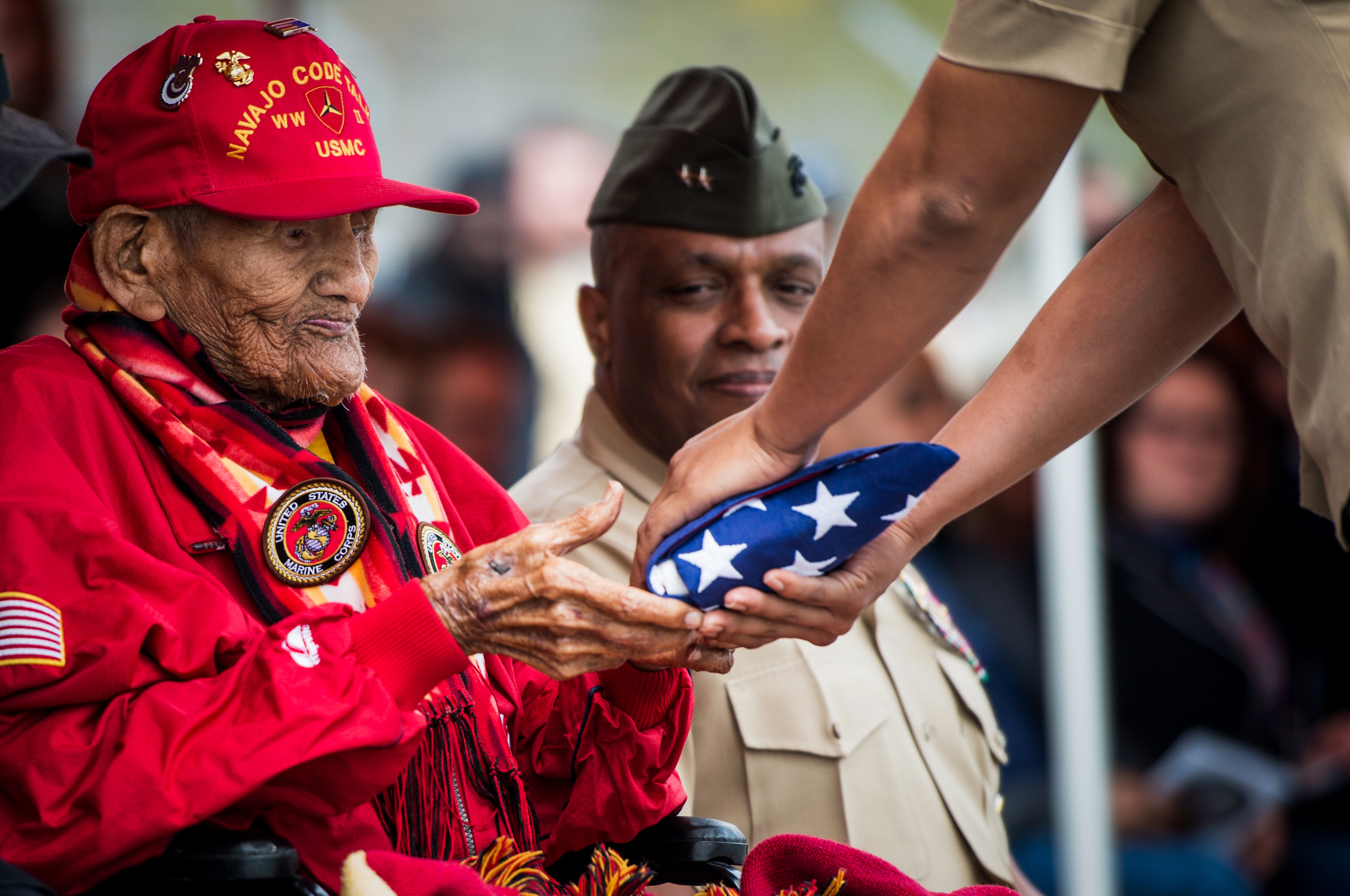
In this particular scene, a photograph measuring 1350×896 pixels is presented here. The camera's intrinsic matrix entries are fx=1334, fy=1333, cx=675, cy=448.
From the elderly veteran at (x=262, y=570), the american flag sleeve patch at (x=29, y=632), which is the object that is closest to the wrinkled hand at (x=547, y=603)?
the elderly veteran at (x=262, y=570)

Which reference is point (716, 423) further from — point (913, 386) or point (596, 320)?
point (913, 386)

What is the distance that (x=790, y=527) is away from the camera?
1703 mm

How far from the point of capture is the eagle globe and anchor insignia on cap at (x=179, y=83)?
180cm

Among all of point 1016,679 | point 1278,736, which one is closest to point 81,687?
point 1016,679

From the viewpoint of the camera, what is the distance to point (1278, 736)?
4.36m

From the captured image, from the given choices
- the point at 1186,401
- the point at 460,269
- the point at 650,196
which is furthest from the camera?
the point at 460,269

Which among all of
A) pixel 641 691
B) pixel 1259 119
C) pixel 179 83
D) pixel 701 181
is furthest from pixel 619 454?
pixel 1259 119

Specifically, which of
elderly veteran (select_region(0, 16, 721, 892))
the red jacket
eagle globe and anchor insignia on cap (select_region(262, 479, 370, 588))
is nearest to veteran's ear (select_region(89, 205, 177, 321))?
elderly veteran (select_region(0, 16, 721, 892))

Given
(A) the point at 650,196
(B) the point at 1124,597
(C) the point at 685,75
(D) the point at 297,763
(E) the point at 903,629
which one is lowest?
(B) the point at 1124,597

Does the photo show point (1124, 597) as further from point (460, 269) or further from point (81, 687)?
point (81, 687)

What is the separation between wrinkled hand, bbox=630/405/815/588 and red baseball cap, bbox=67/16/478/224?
566 millimetres

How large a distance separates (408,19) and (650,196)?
2720mm

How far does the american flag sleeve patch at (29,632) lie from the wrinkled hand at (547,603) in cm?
42

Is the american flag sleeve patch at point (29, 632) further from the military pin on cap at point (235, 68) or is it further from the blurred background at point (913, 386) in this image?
the blurred background at point (913, 386)
